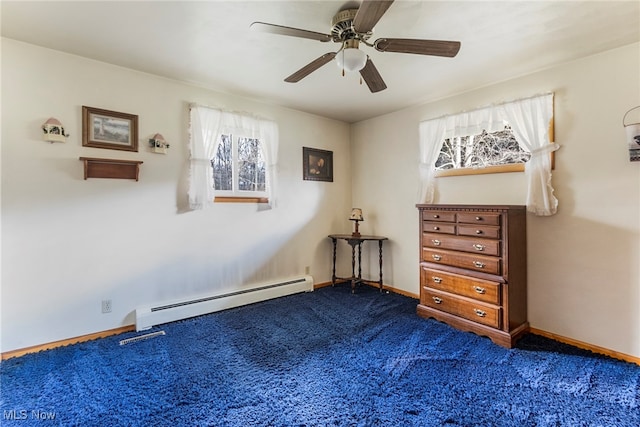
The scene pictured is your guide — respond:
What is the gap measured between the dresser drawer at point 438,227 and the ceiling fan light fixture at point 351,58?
1.78m

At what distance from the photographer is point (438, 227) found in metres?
2.95

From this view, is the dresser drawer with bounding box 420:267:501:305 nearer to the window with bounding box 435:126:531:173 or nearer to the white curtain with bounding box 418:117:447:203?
the white curtain with bounding box 418:117:447:203

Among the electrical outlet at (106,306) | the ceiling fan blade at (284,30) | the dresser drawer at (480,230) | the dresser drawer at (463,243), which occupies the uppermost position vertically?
the ceiling fan blade at (284,30)

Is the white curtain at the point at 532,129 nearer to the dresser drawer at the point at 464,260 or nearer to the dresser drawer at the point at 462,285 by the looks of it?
the dresser drawer at the point at 464,260

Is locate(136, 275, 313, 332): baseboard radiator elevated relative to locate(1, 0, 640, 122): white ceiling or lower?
lower

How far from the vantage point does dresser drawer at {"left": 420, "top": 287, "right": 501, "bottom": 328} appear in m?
2.52

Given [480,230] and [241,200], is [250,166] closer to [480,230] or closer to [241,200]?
[241,200]

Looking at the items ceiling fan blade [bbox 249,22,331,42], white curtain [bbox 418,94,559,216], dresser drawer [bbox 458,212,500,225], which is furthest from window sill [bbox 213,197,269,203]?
white curtain [bbox 418,94,559,216]

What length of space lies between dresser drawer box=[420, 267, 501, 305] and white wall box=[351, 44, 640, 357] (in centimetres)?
56

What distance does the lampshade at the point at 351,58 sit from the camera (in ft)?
5.79

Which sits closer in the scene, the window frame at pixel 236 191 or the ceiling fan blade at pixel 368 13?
the ceiling fan blade at pixel 368 13

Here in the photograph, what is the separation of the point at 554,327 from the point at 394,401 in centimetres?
187

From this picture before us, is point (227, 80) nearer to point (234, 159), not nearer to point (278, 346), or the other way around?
point (234, 159)

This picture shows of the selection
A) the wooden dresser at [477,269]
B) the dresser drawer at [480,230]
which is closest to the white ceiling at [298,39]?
the wooden dresser at [477,269]
